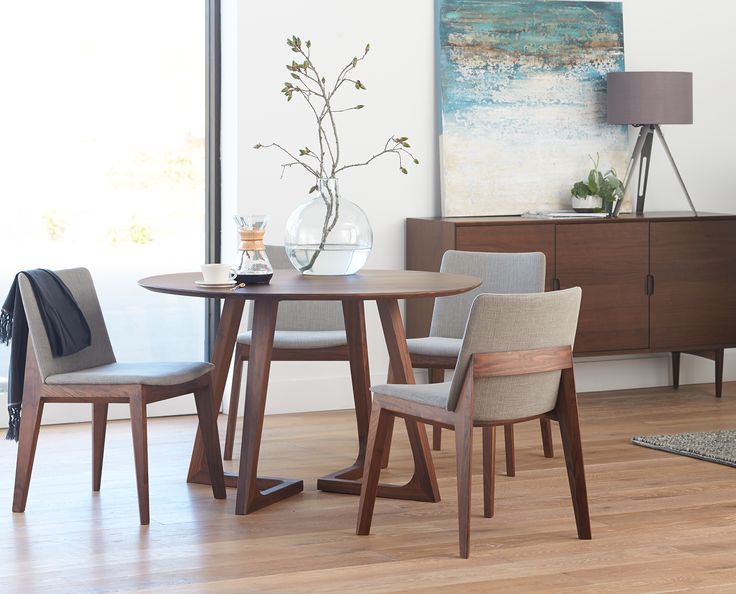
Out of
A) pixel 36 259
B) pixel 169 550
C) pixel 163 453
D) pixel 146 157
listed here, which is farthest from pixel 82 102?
pixel 169 550

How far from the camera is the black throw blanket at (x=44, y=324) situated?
3662 millimetres

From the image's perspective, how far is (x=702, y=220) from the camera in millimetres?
5746

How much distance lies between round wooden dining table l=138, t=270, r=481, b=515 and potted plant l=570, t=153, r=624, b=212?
1706 millimetres

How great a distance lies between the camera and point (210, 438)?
3873 mm

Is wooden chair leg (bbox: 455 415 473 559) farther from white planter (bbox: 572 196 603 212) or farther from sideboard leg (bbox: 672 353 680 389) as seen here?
sideboard leg (bbox: 672 353 680 389)

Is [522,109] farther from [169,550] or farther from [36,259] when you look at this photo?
[169,550]

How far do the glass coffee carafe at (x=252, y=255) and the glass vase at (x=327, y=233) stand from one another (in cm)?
14

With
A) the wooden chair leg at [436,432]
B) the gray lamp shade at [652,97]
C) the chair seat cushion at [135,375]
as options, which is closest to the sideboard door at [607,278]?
the gray lamp shade at [652,97]

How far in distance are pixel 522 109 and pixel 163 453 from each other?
2441mm

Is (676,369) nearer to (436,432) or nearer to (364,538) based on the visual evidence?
(436,432)

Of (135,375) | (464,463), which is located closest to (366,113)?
(135,375)

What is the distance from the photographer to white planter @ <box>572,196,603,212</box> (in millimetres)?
5719

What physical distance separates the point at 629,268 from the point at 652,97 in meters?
0.82

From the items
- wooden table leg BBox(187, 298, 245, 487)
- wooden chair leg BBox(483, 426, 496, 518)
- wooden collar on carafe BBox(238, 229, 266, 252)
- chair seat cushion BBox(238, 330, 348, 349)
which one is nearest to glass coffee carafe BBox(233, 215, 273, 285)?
wooden collar on carafe BBox(238, 229, 266, 252)
